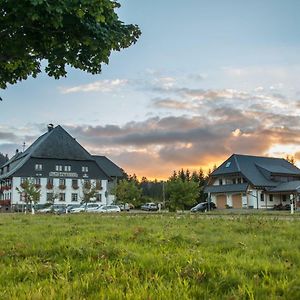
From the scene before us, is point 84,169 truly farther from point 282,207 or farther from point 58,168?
point 282,207

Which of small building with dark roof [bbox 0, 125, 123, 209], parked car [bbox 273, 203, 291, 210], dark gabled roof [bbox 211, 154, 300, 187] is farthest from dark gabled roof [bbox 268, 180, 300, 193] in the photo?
small building with dark roof [bbox 0, 125, 123, 209]

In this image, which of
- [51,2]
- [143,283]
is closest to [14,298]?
[143,283]

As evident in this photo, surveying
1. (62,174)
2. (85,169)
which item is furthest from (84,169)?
(62,174)

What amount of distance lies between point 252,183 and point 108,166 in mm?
38304

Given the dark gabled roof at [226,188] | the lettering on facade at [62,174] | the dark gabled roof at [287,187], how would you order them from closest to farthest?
the dark gabled roof at [287,187] → the dark gabled roof at [226,188] → the lettering on facade at [62,174]

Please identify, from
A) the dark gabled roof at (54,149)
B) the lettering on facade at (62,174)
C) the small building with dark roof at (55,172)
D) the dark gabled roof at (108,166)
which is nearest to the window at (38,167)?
the small building with dark roof at (55,172)

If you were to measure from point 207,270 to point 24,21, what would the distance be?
543 centimetres

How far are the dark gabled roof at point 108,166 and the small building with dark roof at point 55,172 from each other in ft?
25.1

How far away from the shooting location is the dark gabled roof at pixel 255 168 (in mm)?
70713

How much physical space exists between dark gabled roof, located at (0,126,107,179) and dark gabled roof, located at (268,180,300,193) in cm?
3513

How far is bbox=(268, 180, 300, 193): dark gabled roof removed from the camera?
6644 cm

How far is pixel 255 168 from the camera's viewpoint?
243ft

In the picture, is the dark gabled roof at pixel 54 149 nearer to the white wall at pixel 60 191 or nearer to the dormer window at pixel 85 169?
the dormer window at pixel 85 169

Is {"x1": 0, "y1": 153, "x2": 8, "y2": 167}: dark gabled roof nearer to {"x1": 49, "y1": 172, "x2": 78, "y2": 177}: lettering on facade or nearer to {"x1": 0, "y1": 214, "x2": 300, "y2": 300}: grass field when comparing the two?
{"x1": 49, "y1": 172, "x2": 78, "y2": 177}: lettering on facade
